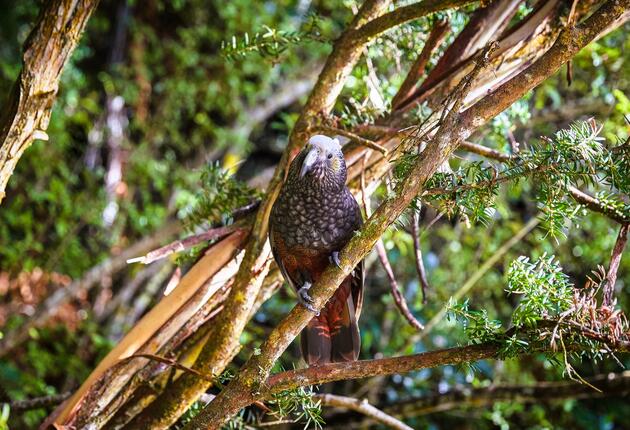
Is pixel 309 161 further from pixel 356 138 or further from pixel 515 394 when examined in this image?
pixel 515 394

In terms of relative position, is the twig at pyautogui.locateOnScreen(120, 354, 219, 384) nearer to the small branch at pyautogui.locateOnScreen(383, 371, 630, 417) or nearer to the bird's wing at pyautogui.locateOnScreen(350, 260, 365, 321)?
the bird's wing at pyautogui.locateOnScreen(350, 260, 365, 321)

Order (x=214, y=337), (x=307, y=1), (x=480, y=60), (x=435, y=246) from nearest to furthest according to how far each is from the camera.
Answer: (x=480, y=60) → (x=214, y=337) → (x=435, y=246) → (x=307, y=1)

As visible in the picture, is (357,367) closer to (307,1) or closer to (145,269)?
(145,269)

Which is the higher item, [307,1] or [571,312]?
[307,1]

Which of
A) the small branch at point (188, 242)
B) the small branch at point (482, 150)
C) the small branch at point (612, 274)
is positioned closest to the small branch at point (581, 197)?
the small branch at point (482, 150)

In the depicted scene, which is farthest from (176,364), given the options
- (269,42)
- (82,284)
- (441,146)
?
(82,284)

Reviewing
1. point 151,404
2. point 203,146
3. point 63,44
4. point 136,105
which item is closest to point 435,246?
point 203,146

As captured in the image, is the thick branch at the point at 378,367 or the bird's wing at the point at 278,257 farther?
the bird's wing at the point at 278,257

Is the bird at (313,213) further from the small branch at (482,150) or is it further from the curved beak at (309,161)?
the small branch at (482,150)
